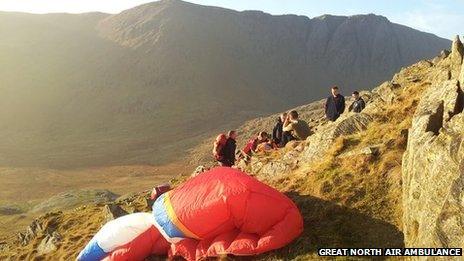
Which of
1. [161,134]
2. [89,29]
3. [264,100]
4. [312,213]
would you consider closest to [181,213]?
[312,213]

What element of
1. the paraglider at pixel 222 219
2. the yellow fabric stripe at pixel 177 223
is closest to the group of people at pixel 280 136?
the paraglider at pixel 222 219

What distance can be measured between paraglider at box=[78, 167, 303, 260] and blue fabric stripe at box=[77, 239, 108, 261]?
62cm

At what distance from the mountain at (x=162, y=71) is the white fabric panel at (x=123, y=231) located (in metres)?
36.7

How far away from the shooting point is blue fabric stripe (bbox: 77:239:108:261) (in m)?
10.1

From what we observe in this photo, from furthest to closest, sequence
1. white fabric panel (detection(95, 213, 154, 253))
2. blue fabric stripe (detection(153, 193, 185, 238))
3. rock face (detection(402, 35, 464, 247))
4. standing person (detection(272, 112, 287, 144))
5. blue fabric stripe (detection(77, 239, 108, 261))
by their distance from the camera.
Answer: standing person (detection(272, 112, 287, 144)) → blue fabric stripe (detection(77, 239, 108, 261)) → white fabric panel (detection(95, 213, 154, 253)) → blue fabric stripe (detection(153, 193, 185, 238)) → rock face (detection(402, 35, 464, 247))

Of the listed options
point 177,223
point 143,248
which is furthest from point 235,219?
point 143,248

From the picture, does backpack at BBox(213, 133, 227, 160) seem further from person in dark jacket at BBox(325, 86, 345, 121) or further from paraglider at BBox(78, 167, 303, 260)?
paraglider at BBox(78, 167, 303, 260)

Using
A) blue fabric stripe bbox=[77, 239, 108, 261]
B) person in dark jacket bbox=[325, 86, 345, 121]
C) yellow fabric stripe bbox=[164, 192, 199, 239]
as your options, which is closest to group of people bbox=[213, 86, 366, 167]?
person in dark jacket bbox=[325, 86, 345, 121]

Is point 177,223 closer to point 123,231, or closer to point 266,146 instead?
point 123,231

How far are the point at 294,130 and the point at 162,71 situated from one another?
71.5m

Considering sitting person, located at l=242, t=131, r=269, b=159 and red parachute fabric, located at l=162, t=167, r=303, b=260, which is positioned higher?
red parachute fabric, located at l=162, t=167, r=303, b=260

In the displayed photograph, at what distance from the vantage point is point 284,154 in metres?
14.1

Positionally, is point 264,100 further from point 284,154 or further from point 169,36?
point 284,154

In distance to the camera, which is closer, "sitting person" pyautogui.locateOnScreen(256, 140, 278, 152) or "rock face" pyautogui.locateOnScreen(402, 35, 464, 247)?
"rock face" pyautogui.locateOnScreen(402, 35, 464, 247)
